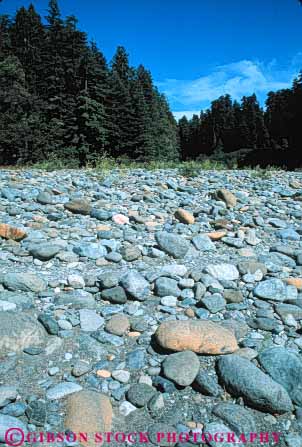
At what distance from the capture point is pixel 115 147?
2952 centimetres

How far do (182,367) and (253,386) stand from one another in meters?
0.37

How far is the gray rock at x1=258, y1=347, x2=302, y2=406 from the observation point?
5.52 ft

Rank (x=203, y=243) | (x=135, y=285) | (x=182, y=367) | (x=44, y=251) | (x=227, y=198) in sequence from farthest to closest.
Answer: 1. (x=227, y=198)
2. (x=203, y=243)
3. (x=44, y=251)
4. (x=135, y=285)
5. (x=182, y=367)

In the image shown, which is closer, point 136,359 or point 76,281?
point 136,359

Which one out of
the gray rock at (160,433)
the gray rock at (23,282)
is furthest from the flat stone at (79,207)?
the gray rock at (160,433)

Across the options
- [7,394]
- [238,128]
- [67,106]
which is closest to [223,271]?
[7,394]

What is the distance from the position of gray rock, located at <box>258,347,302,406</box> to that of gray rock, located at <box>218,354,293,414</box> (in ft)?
0.19

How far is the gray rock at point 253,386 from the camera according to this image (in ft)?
5.22

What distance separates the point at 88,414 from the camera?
1.51 meters

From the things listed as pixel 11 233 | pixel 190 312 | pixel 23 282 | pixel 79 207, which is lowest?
pixel 190 312

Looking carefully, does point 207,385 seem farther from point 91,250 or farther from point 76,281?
point 91,250

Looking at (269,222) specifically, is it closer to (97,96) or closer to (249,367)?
(249,367)

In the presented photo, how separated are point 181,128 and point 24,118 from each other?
51475 millimetres

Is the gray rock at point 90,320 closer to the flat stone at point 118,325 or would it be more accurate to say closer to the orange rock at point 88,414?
the flat stone at point 118,325
